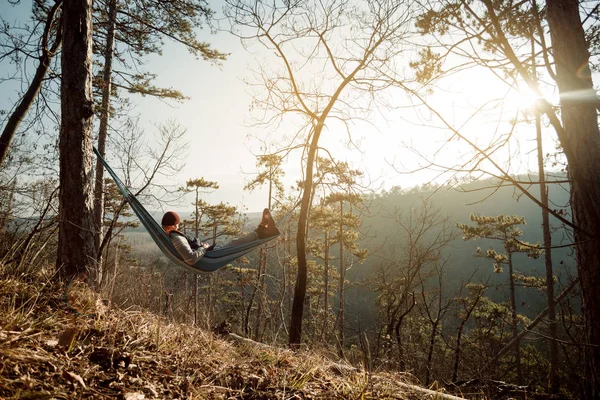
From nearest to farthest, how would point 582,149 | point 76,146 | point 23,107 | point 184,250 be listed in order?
point 582,149, point 76,146, point 184,250, point 23,107

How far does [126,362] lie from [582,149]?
110 inches

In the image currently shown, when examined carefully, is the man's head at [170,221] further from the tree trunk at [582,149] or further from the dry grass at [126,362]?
the tree trunk at [582,149]

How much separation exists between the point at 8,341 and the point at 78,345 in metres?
0.32

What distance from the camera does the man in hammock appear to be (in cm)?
306

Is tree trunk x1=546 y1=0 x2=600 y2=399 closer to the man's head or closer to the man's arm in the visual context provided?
the man's arm

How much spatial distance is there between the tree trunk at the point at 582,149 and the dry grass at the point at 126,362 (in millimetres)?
1167

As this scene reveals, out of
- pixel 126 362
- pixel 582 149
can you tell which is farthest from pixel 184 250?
pixel 582 149

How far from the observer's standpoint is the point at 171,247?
3.06m

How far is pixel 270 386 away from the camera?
1.65 m

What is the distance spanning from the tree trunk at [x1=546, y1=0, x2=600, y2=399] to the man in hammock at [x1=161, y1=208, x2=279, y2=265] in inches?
113

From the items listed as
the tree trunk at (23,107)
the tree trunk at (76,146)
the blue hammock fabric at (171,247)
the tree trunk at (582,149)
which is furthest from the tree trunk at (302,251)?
the tree trunk at (23,107)

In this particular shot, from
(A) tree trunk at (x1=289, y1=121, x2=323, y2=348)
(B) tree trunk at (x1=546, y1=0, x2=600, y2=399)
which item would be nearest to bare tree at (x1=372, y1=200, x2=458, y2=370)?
(A) tree trunk at (x1=289, y1=121, x2=323, y2=348)

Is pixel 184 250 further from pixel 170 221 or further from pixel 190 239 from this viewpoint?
pixel 170 221

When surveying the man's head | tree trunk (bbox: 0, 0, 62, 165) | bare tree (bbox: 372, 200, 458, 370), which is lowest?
bare tree (bbox: 372, 200, 458, 370)
